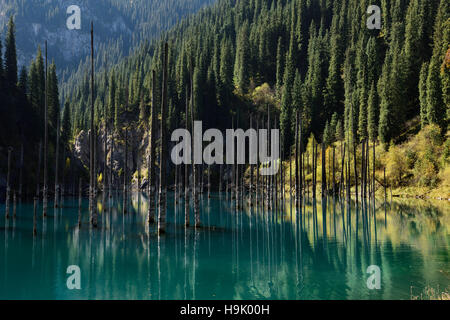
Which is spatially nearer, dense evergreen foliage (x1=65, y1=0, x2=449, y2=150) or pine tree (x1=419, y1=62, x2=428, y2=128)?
pine tree (x1=419, y1=62, x2=428, y2=128)

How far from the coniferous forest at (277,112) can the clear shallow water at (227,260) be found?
4.21 m

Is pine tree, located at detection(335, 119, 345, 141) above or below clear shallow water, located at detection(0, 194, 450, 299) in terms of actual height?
above

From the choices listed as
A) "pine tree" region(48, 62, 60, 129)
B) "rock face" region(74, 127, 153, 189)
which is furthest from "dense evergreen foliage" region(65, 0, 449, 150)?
"pine tree" region(48, 62, 60, 129)

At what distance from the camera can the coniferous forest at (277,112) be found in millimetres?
62781

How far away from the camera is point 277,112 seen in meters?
117

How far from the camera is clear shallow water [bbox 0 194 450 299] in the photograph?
547 inches

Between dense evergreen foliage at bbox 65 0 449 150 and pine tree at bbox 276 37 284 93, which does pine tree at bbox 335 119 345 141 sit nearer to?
dense evergreen foliage at bbox 65 0 449 150

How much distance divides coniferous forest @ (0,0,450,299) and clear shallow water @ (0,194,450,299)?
4214 millimetres

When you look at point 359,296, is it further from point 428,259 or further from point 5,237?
point 5,237

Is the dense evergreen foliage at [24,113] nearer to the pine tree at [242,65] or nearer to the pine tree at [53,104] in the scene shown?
the pine tree at [53,104]

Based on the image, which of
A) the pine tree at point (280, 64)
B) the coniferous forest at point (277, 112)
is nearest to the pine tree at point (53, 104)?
the coniferous forest at point (277, 112)

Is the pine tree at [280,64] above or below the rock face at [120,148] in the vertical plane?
above
